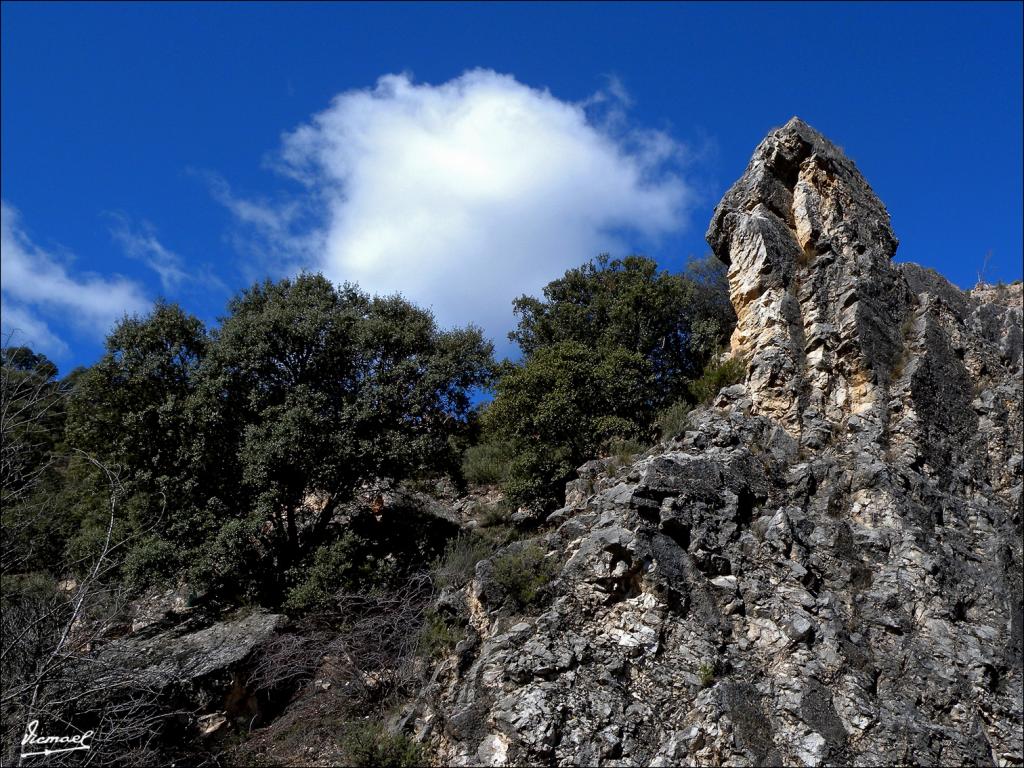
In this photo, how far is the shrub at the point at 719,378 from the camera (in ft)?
50.3

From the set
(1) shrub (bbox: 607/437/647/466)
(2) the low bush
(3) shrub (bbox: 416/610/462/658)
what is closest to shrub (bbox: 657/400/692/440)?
(1) shrub (bbox: 607/437/647/466)

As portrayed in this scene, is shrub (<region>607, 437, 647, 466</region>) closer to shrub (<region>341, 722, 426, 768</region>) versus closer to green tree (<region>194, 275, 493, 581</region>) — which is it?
green tree (<region>194, 275, 493, 581</region>)

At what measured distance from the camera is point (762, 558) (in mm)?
11430

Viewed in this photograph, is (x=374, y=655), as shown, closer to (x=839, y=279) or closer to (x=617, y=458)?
(x=617, y=458)

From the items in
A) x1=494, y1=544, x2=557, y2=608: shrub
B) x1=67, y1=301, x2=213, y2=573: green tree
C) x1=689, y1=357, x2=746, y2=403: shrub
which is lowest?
x1=494, y1=544, x2=557, y2=608: shrub

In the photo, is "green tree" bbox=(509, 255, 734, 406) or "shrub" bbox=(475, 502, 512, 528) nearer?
"shrub" bbox=(475, 502, 512, 528)

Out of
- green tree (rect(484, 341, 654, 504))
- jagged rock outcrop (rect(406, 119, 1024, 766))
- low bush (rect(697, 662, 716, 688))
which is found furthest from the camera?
green tree (rect(484, 341, 654, 504))

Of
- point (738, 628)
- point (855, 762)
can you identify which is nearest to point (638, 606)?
point (738, 628)

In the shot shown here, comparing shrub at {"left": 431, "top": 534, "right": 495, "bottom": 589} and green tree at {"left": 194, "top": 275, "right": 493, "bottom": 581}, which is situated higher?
green tree at {"left": 194, "top": 275, "right": 493, "bottom": 581}

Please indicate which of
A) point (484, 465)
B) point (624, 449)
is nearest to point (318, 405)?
point (484, 465)

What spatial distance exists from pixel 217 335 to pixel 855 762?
49.8 feet

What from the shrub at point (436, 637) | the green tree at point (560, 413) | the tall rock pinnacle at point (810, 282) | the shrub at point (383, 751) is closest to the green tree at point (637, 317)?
the green tree at point (560, 413)

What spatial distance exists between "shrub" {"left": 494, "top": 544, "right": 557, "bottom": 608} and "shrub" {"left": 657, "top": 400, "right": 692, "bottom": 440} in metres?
4.18

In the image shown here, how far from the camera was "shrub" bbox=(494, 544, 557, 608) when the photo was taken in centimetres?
1122
